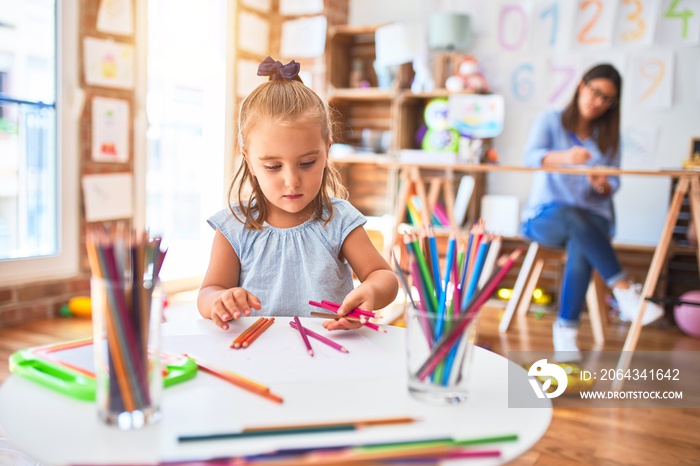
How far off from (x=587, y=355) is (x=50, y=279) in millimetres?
2192

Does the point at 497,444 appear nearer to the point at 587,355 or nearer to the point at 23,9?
the point at 587,355

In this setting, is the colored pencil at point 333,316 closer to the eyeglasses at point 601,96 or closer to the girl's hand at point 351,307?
the girl's hand at point 351,307

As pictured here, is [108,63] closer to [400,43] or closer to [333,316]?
[400,43]

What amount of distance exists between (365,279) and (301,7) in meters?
2.97

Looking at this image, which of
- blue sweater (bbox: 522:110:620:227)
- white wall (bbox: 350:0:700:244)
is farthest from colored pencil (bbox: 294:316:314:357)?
white wall (bbox: 350:0:700:244)

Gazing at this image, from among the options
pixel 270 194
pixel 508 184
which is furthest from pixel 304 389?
pixel 508 184

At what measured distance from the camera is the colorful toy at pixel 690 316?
2750 mm

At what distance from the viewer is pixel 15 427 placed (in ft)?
1.65

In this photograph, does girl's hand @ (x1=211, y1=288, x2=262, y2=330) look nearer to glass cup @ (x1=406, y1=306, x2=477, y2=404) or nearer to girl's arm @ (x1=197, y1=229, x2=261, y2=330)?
girl's arm @ (x1=197, y1=229, x2=261, y2=330)

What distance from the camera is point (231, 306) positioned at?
83 cm

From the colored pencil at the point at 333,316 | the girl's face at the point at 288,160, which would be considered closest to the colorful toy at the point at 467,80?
the girl's face at the point at 288,160

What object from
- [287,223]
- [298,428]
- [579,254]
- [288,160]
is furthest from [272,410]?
[579,254]

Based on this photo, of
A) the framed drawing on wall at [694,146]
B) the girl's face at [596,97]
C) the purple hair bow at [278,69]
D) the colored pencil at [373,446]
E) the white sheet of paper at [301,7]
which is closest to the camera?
the colored pencil at [373,446]

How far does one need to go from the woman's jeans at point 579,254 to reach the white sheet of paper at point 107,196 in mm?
1857
